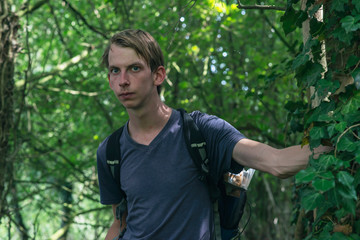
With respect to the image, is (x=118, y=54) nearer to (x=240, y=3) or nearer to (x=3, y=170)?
(x=240, y=3)

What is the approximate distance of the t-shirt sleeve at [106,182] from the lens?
302 cm

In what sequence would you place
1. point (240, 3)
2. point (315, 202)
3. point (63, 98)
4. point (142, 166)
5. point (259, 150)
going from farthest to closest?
point (63, 98), point (240, 3), point (142, 166), point (259, 150), point (315, 202)

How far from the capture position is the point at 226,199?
283 centimetres

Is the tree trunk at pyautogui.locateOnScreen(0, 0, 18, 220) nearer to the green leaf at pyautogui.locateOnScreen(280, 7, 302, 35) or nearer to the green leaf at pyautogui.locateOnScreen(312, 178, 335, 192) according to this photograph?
the green leaf at pyautogui.locateOnScreen(280, 7, 302, 35)

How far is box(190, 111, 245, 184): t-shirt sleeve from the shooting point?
2529 millimetres

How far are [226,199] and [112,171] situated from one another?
0.66m

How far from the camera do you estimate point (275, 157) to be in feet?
7.36

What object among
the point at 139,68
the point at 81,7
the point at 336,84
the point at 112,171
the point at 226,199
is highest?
the point at 81,7

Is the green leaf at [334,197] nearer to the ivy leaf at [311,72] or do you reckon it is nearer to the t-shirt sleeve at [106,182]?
the ivy leaf at [311,72]

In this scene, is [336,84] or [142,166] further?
[142,166]

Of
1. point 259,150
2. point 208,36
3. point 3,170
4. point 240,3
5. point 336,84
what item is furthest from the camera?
point 208,36

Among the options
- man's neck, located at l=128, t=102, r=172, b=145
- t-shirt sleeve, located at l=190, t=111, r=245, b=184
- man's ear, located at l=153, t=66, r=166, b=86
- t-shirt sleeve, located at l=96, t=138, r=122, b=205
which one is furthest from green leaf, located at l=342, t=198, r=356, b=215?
t-shirt sleeve, located at l=96, t=138, r=122, b=205

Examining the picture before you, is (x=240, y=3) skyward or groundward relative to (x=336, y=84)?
skyward

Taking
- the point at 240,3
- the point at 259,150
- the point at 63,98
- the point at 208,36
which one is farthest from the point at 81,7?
the point at 259,150
